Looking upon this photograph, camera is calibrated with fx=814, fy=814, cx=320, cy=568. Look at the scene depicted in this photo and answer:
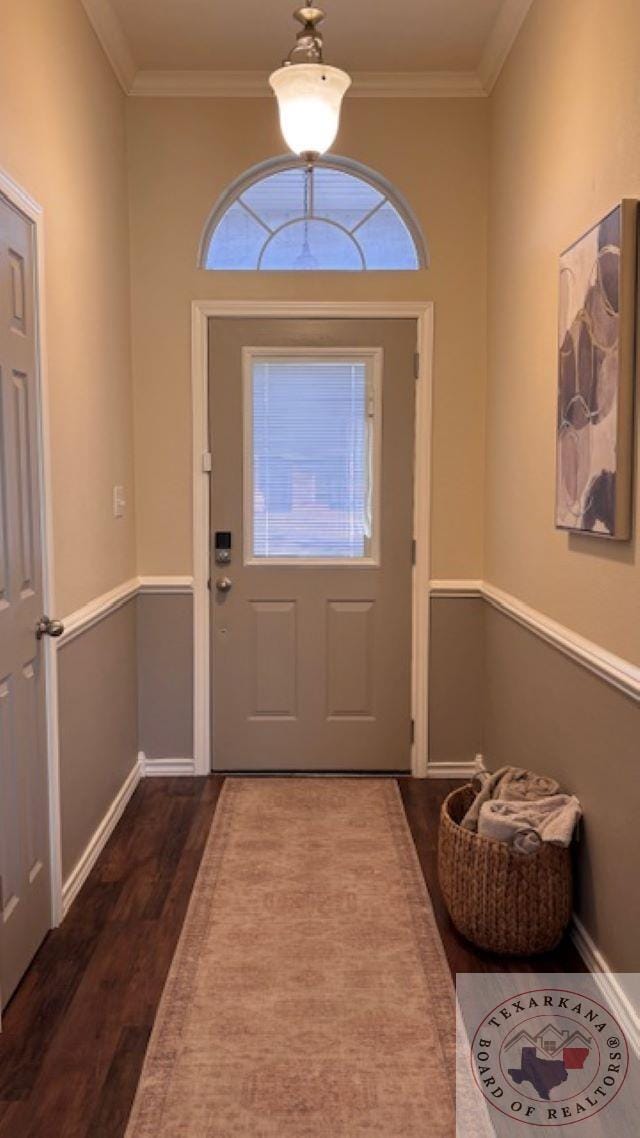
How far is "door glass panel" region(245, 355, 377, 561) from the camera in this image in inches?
138

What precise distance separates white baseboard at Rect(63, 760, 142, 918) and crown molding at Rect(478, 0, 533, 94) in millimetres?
3177

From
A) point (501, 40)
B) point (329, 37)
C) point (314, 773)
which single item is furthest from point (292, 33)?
point (314, 773)


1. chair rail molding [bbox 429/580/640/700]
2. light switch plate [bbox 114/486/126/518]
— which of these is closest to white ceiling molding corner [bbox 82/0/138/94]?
light switch plate [bbox 114/486/126/518]

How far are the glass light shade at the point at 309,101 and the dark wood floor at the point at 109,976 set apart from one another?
232 cm

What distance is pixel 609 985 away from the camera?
2.00 meters

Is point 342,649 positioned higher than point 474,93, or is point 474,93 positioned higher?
point 474,93

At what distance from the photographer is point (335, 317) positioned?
11.4 ft

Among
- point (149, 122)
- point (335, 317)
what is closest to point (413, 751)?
point (335, 317)

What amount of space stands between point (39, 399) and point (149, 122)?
1.82m

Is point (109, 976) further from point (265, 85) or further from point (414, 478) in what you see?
point (265, 85)

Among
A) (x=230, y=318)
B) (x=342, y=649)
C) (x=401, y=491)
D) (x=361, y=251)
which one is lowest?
(x=342, y=649)

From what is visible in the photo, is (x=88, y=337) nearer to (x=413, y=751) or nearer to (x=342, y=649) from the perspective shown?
(x=342, y=649)

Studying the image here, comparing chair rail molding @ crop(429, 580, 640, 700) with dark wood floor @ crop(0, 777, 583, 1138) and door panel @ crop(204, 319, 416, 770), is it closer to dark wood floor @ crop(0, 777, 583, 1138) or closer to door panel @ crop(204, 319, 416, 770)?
door panel @ crop(204, 319, 416, 770)

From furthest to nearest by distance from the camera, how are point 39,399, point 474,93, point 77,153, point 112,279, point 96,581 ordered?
point 474,93 → point 112,279 → point 96,581 → point 77,153 → point 39,399
